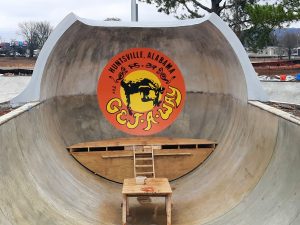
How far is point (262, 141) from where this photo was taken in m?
7.48

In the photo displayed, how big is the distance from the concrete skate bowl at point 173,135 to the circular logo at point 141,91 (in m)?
0.19

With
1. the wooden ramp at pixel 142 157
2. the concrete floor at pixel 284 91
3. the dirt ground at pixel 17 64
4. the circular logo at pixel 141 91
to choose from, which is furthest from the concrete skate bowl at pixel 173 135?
the dirt ground at pixel 17 64

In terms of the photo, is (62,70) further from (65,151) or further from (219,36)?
(219,36)

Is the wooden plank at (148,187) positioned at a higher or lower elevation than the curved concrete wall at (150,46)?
lower

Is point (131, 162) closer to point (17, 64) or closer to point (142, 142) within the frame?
point (142, 142)

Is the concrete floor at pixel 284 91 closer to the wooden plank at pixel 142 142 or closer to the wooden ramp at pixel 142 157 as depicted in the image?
the wooden plank at pixel 142 142

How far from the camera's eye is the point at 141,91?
11250 mm

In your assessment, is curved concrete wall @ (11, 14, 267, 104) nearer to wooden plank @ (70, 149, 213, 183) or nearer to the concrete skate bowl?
the concrete skate bowl

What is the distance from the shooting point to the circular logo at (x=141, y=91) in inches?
438

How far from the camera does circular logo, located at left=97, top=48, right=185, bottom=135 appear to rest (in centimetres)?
1113

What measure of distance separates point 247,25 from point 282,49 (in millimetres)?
68487

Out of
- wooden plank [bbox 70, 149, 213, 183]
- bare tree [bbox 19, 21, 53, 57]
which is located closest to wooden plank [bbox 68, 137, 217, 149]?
wooden plank [bbox 70, 149, 213, 183]

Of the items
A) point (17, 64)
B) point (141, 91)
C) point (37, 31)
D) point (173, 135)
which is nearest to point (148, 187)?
point (173, 135)

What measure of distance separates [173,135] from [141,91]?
4.44 ft
